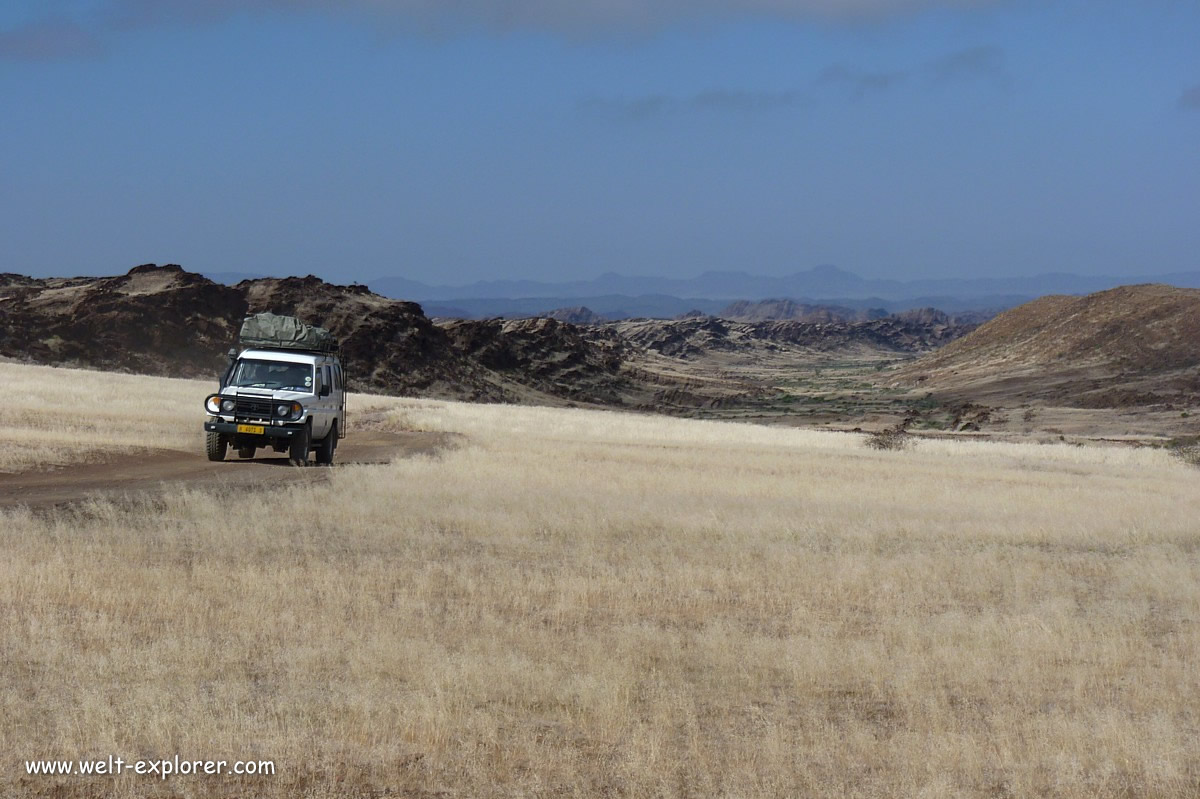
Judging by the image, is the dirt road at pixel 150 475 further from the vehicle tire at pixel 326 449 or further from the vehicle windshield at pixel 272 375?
the vehicle windshield at pixel 272 375

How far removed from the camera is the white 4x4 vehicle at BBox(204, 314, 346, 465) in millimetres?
23391

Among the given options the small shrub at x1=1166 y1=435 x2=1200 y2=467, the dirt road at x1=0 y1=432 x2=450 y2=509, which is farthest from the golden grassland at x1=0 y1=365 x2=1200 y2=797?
the small shrub at x1=1166 y1=435 x2=1200 y2=467

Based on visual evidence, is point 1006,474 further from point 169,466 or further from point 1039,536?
point 169,466

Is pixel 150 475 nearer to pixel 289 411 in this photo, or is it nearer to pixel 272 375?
pixel 289 411

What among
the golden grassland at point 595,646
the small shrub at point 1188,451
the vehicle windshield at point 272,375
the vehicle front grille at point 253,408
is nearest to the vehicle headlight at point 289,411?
the vehicle front grille at point 253,408

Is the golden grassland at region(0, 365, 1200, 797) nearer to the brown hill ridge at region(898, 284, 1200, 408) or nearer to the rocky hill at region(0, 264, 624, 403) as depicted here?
the rocky hill at region(0, 264, 624, 403)

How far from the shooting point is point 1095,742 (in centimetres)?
764

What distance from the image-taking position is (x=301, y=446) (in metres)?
23.8

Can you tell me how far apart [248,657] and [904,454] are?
103ft

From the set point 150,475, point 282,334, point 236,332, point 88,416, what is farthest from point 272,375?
point 236,332

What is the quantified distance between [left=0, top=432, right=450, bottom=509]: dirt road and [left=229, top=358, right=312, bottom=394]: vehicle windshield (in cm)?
180

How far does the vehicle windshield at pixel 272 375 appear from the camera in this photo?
78.1ft

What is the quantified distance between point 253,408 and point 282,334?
3.43 m

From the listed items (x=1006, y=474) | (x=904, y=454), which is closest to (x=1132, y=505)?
(x=1006, y=474)
